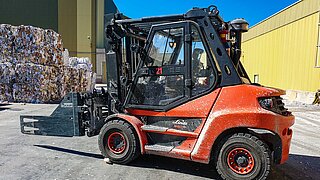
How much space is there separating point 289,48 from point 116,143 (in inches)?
632

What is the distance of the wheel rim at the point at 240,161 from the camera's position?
11.7ft

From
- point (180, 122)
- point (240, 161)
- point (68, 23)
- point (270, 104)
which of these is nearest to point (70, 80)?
point (180, 122)

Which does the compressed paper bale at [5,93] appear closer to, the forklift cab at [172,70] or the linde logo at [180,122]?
the forklift cab at [172,70]

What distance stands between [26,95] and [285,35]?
1696 cm

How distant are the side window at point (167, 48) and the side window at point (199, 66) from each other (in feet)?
0.70

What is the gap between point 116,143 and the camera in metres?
4.56

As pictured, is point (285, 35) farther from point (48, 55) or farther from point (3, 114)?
point (3, 114)

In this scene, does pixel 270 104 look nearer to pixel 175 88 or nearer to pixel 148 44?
pixel 175 88

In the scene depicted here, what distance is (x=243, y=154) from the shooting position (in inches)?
142

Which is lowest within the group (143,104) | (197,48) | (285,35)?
(143,104)

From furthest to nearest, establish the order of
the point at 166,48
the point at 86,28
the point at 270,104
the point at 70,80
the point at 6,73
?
the point at 86,28
the point at 70,80
the point at 6,73
the point at 166,48
the point at 270,104

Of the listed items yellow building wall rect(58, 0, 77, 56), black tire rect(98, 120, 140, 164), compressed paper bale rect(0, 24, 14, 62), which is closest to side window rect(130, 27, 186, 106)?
black tire rect(98, 120, 140, 164)

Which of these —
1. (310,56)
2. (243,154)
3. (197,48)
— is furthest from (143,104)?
(310,56)

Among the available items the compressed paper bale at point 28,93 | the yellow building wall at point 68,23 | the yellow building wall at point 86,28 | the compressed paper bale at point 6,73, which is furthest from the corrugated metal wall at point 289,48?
the yellow building wall at point 68,23
